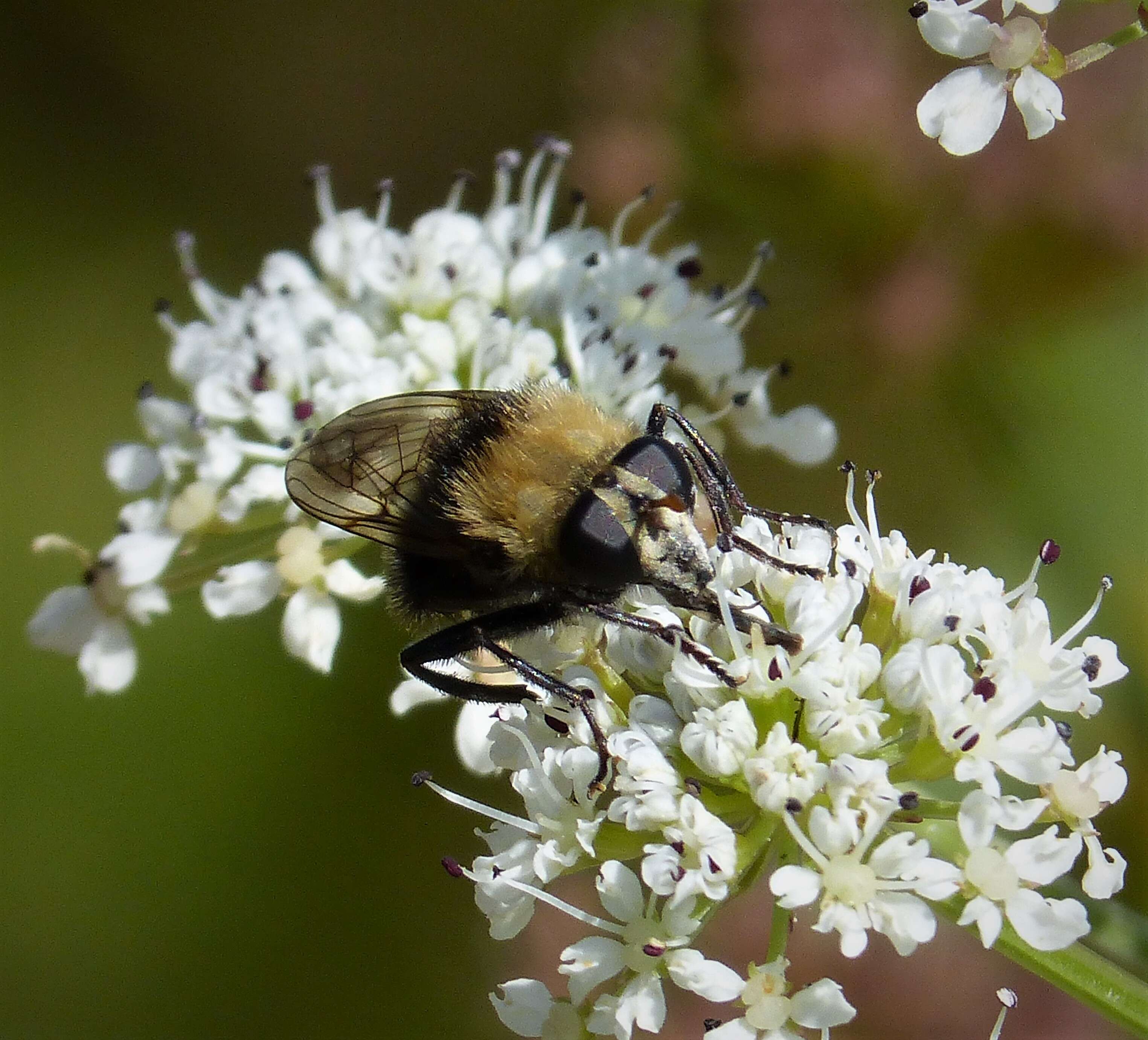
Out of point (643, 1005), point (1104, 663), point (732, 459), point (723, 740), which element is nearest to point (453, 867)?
Answer: point (643, 1005)

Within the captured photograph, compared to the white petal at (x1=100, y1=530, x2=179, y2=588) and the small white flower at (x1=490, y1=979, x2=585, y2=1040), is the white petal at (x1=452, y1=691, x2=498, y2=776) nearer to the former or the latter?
the small white flower at (x1=490, y1=979, x2=585, y2=1040)

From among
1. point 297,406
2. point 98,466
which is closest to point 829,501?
point 297,406

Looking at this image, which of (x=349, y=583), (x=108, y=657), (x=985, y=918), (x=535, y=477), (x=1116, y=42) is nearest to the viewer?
(x=985, y=918)

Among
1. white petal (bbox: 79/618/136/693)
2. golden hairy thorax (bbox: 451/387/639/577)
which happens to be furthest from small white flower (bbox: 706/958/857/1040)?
white petal (bbox: 79/618/136/693)

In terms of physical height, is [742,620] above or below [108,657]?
above

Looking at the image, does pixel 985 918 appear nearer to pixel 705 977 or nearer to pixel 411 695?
pixel 705 977

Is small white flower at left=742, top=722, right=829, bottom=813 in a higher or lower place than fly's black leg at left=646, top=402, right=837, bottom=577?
lower

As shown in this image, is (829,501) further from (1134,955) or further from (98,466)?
(98,466)
